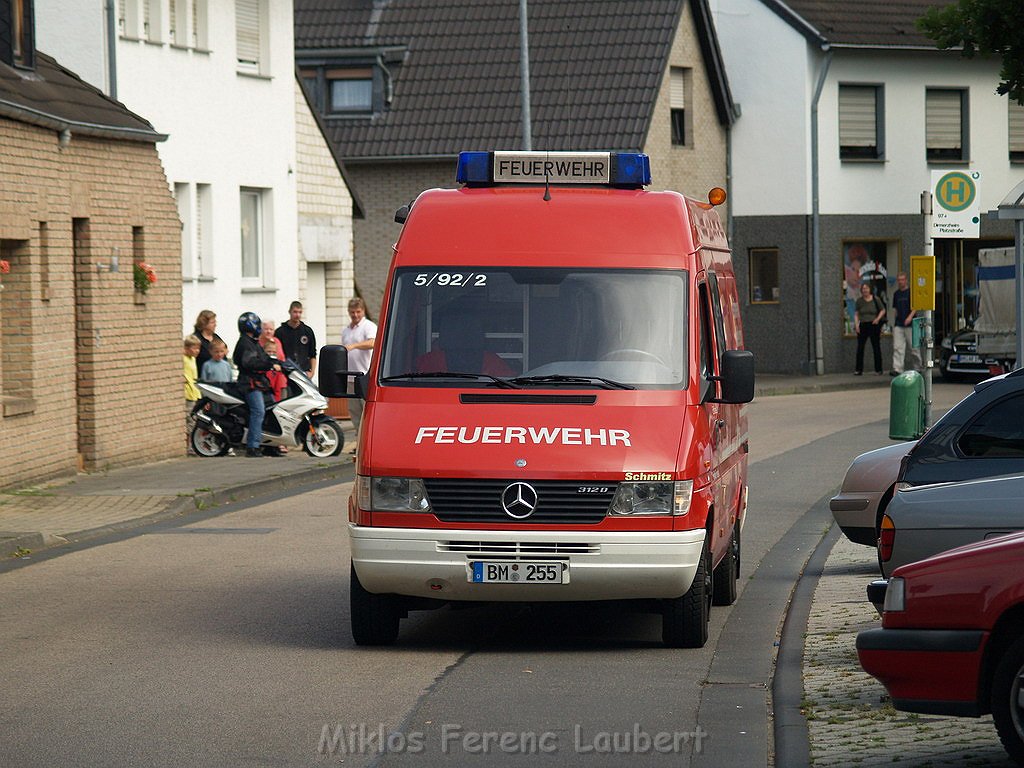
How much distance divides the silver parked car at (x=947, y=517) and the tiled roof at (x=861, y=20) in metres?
32.4

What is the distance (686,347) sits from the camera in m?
9.79

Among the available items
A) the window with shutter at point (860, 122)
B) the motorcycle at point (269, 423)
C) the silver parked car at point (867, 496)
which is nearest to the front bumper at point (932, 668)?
the silver parked car at point (867, 496)

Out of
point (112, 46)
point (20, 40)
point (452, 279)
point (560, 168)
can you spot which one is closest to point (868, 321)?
point (112, 46)

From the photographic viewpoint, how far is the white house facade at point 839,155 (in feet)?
130

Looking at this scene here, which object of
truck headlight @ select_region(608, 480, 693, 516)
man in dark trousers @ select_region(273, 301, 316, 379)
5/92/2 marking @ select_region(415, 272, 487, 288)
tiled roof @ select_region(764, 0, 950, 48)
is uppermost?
tiled roof @ select_region(764, 0, 950, 48)

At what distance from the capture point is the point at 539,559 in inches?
356

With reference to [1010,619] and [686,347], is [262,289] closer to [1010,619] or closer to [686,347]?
[686,347]

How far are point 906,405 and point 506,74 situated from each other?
2318cm

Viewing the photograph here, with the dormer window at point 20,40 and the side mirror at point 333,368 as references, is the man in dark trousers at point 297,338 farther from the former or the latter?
the side mirror at point 333,368

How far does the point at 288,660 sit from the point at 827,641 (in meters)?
2.82

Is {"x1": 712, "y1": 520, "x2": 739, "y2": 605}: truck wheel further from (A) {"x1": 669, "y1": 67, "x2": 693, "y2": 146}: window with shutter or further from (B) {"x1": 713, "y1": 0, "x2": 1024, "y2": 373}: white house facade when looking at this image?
(A) {"x1": 669, "y1": 67, "x2": 693, "y2": 146}: window with shutter

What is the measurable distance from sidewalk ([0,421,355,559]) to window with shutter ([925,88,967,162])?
2352 cm

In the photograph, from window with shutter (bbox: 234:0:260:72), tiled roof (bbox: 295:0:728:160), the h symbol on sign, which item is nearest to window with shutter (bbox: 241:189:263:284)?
window with shutter (bbox: 234:0:260:72)

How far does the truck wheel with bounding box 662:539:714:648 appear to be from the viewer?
9.34m
